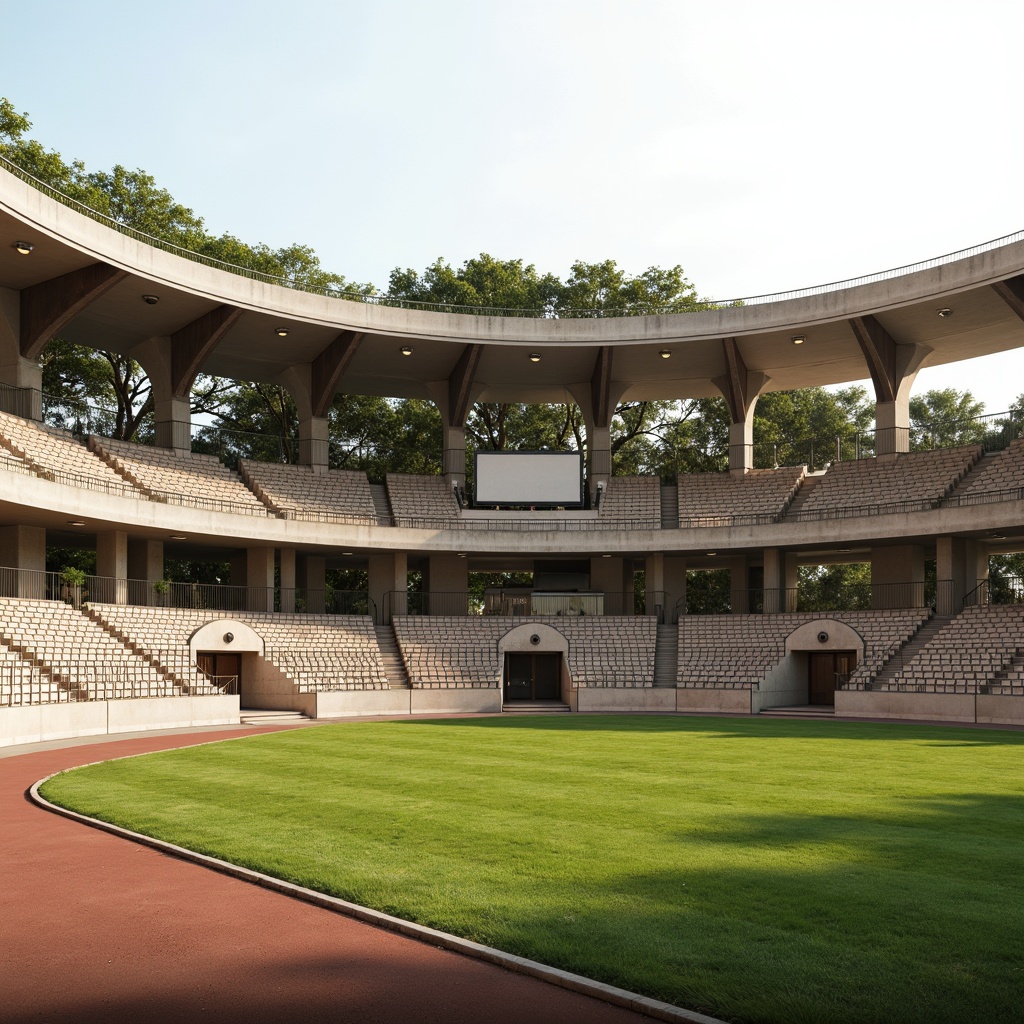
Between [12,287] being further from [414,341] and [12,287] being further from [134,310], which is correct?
[414,341]

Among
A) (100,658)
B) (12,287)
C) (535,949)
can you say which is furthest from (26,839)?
(12,287)

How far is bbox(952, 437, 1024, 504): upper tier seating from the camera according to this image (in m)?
39.7

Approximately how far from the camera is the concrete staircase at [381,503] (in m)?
49.0

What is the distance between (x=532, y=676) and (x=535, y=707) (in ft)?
12.0

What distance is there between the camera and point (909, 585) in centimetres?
4556

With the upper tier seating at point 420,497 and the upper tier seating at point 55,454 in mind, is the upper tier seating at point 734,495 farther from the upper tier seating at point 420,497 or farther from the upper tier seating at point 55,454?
the upper tier seating at point 55,454

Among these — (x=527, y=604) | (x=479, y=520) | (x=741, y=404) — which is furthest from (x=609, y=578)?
(x=741, y=404)

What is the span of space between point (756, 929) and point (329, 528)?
37.3 m

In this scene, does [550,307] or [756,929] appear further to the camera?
[550,307]

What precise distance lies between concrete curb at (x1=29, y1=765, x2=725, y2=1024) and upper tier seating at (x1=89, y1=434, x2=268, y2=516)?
1156 inches

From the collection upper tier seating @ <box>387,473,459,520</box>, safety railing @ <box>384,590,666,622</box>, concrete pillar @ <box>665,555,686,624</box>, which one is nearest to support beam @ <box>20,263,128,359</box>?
upper tier seating @ <box>387,473,459,520</box>

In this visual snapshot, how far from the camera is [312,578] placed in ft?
168

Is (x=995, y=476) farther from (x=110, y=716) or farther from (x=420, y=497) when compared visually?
(x=110, y=716)

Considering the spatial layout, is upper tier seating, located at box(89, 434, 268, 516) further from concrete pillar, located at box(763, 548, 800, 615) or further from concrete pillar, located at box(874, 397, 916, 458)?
concrete pillar, located at box(874, 397, 916, 458)
